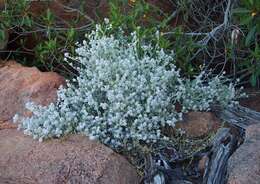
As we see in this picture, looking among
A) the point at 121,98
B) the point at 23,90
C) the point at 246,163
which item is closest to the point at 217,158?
the point at 246,163

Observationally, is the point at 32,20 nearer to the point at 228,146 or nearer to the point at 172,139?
the point at 172,139

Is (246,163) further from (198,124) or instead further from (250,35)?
(250,35)

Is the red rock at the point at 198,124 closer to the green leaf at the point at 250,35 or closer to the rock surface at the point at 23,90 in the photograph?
the green leaf at the point at 250,35

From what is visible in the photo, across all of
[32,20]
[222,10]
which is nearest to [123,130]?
[32,20]

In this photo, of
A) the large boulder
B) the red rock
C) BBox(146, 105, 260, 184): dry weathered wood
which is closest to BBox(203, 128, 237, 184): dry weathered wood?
A: BBox(146, 105, 260, 184): dry weathered wood

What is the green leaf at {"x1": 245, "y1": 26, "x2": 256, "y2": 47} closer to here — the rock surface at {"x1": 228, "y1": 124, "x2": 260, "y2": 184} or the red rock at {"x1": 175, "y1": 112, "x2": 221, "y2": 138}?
the red rock at {"x1": 175, "y1": 112, "x2": 221, "y2": 138}

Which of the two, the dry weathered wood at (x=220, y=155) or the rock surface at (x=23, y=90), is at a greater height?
the dry weathered wood at (x=220, y=155)

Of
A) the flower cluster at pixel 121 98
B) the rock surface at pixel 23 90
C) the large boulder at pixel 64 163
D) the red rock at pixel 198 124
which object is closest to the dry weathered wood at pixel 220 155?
the red rock at pixel 198 124
